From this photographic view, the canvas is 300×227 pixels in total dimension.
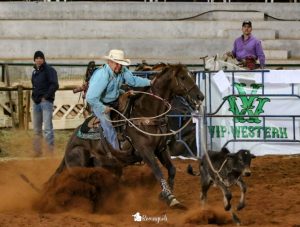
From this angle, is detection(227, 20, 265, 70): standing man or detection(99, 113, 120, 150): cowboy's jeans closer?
detection(99, 113, 120, 150): cowboy's jeans

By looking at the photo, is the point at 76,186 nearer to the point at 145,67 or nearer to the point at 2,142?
the point at 145,67

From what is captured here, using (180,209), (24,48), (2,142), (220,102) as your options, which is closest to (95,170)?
(180,209)

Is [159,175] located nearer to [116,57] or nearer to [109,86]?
[109,86]

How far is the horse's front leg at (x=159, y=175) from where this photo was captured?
9742 mm

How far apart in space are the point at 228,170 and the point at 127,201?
66.2 inches

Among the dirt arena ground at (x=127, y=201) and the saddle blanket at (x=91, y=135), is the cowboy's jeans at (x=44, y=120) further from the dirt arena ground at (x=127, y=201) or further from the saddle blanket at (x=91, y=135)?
the saddle blanket at (x=91, y=135)

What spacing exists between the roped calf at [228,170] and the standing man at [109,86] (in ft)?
4.34

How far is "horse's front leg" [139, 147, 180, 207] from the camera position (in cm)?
974

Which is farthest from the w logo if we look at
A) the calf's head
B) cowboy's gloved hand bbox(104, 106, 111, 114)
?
the calf's head

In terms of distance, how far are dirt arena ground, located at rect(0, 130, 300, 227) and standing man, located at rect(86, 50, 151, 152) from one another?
1.91ft

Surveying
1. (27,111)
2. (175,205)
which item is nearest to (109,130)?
(175,205)

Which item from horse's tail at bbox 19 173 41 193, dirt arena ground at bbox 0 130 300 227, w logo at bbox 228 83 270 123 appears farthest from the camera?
w logo at bbox 228 83 270 123

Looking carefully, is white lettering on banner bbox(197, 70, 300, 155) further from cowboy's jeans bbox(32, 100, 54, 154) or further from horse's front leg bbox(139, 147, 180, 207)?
horse's front leg bbox(139, 147, 180, 207)

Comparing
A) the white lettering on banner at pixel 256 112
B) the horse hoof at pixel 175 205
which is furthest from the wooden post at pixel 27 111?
the horse hoof at pixel 175 205
